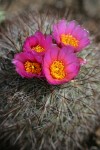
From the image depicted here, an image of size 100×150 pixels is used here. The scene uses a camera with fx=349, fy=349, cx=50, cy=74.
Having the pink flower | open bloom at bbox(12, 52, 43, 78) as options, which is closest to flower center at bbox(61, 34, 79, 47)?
the pink flower

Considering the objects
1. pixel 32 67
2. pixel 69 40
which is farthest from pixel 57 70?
pixel 69 40

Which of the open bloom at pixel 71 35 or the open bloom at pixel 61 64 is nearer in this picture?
the open bloom at pixel 61 64

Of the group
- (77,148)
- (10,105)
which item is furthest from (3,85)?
(77,148)

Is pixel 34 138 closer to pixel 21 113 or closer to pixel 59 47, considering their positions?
pixel 21 113

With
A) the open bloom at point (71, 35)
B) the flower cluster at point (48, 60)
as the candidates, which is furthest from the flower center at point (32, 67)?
the open bloom at point (71, 35)

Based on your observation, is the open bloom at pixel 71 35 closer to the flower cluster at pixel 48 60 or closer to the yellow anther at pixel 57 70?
the flower cluster at pixel 48 60

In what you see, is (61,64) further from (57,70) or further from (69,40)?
(69,40)
